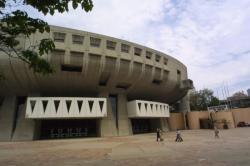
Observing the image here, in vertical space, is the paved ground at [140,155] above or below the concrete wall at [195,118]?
below

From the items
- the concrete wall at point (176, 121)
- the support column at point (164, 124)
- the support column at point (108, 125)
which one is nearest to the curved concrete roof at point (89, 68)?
the support column at point (108, 125)

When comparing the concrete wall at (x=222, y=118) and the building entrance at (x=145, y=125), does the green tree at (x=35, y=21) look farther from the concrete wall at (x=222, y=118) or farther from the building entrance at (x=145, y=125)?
the concrete wall at (x=222, y=118)

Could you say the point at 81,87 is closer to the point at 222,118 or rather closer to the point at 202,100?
the point at 222,118

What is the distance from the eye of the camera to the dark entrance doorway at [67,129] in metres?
35.5

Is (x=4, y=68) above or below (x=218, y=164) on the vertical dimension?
above

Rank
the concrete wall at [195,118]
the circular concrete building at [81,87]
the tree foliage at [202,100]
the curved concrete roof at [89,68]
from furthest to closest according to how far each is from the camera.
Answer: the tree foliage at [202,100] → the concrete wall at [195,118] → the circular concrete building at [81,87] → the curved concrete roof at [89,68]

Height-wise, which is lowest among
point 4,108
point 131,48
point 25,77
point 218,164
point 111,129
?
point 218,164

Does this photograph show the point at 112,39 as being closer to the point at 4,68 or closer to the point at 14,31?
the point at 4,68

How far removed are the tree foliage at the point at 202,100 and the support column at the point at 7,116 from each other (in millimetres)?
51356

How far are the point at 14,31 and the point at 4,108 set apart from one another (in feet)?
102

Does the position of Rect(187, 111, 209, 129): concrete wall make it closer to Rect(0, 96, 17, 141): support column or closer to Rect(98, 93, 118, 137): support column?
Rect(98, 93, 118, 137): support column

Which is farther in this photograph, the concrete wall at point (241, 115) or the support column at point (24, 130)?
the concrete wall at point (241, 115)

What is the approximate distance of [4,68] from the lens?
91.0ft

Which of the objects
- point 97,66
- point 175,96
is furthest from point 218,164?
point 175,96
